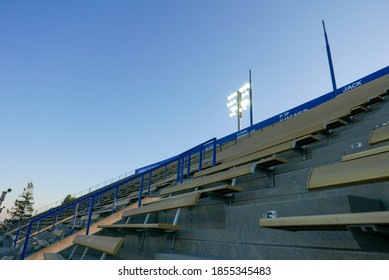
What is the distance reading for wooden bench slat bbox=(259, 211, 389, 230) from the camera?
97cm

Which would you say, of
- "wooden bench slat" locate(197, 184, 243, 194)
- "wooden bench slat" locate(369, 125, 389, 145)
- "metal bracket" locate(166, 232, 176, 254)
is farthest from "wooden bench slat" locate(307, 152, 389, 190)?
"metal bracket" locate(166, 232, 176, 254)

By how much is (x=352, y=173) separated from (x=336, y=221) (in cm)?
48

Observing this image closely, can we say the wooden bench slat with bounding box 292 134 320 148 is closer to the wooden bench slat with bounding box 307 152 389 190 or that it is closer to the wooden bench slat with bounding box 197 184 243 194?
the wooden bench slat with bounding box 197 184 243 194

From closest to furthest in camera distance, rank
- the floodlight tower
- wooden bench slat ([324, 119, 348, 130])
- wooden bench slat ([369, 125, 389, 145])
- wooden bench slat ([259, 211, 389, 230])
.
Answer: wooden bench slat ([259, 211, 389, 230]) → wooden bench slat ([369, 125, 389, 145]) → wooden bench slat ([324, 119, 348, 130]) → the floodlight tower

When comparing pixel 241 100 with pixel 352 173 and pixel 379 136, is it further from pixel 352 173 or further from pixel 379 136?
pixel 352 173

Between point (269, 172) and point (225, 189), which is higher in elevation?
point (269, 172)

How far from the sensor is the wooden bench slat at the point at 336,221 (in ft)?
3.17

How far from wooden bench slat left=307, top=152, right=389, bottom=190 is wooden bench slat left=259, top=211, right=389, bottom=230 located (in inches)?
13.4

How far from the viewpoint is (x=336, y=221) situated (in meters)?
1.08

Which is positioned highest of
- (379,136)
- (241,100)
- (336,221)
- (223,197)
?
(241,100)

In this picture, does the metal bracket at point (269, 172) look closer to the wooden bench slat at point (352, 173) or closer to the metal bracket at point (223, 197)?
the metal bracket at point (223, 197)

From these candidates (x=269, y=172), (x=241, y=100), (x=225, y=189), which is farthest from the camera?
(x=241, y=100)

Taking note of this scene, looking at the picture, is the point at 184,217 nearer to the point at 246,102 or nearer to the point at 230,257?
the point at 230,257

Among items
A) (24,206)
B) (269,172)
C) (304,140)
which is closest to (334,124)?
(304,140)
